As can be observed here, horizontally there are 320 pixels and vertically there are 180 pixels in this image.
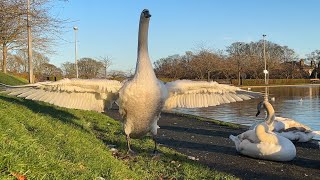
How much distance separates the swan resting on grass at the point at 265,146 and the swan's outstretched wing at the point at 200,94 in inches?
44.1

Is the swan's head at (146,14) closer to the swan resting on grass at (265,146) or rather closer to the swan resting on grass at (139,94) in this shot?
the swan resting on grass at (139,94)

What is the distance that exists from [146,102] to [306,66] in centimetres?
11655

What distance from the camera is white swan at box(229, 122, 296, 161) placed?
852 centimetres

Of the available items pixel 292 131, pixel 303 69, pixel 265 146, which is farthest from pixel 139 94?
pixel 303 69

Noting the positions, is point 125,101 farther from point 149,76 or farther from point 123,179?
point 123,179

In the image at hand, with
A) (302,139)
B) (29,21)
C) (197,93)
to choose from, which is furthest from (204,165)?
(29,21)

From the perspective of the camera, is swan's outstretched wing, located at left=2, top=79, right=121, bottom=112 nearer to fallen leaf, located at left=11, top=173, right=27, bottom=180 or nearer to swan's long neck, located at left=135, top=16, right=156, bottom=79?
swan's long neck, located at left=135, top=16, right=156, bottom=79

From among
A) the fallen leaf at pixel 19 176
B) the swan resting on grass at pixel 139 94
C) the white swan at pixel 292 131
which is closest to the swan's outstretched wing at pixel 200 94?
the swan resting on grass at pixel 139 94

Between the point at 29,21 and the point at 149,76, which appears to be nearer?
the point at 149,76

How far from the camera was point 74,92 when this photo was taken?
825 cm

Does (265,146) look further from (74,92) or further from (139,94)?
(74,92)

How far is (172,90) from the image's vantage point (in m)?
8.00

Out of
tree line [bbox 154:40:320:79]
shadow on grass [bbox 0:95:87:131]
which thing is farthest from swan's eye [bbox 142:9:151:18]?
tree line [bbox 154:40:320:79]

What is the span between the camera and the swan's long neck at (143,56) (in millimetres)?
7074
